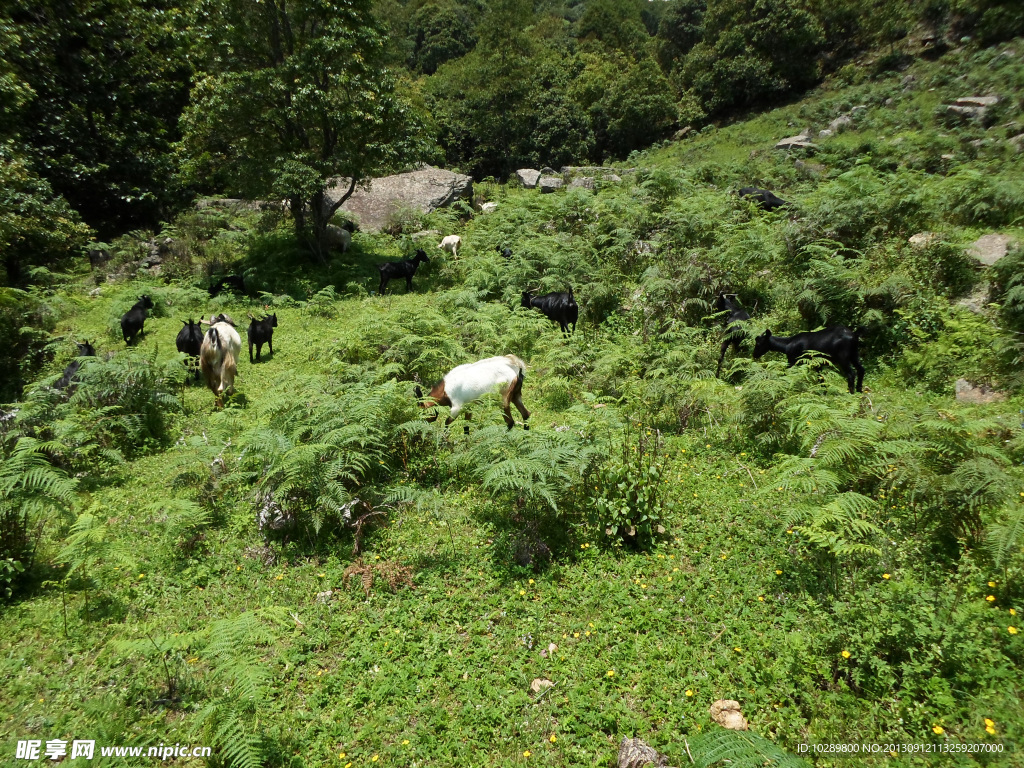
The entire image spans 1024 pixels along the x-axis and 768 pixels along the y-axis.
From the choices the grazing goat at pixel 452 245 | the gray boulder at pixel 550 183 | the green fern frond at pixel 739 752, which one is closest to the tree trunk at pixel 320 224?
the grazing goat at pixel 452 245

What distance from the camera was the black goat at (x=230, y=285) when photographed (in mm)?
15979

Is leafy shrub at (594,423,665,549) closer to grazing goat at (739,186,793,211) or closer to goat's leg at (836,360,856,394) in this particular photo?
goat's leg at (836,360,856,394)

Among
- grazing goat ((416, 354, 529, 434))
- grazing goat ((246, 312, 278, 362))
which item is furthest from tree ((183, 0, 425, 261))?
grazing goat ((416, 354, 529, 434))

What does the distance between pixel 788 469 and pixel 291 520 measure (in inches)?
238

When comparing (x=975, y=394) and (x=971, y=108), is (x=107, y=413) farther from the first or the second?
(x=971, y=108)

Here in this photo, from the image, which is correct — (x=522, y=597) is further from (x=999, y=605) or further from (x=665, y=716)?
(x=999, y=605)

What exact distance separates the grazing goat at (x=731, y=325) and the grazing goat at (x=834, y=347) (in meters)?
0.83

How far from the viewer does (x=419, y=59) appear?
5906 cm

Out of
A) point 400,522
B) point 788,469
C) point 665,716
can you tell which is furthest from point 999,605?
point 400,522

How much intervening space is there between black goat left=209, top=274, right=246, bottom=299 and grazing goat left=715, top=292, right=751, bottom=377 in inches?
582

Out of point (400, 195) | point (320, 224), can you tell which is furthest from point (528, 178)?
point (320, 224)

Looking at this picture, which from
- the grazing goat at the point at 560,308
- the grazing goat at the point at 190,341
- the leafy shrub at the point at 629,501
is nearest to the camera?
the leafy shrub at the point at 629,501

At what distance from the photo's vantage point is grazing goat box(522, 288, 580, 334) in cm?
1185

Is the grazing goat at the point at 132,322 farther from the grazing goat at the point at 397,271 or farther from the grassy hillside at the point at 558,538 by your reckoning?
the grazing goat at the point at 397,271
